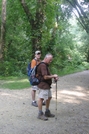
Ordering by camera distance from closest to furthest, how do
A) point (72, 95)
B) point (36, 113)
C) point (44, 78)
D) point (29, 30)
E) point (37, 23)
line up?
point (44, 78) → point (36, 113) → point (72, 95) → point (37, 23) → point (29, 30)

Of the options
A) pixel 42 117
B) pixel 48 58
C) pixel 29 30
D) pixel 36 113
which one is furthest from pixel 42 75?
pixel 29 30

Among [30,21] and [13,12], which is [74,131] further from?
[13,12]

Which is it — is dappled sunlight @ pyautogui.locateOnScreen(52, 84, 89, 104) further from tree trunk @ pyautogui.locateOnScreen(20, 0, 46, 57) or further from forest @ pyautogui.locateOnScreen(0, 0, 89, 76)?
forest @ pyautogui.locateOnScreen(0, 0, 89, 76)

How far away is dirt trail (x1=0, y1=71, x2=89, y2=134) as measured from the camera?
5858 millimetres

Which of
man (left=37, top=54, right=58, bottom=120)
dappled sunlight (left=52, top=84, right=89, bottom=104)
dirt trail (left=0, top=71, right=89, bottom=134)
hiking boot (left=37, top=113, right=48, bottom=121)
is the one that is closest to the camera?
dirt trail (left=0, top=71, right=89, bottom=134)

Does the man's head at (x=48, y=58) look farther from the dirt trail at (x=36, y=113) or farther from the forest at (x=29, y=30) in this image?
the forest at (x=29, y=30)

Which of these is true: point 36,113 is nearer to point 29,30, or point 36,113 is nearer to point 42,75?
point 42,75

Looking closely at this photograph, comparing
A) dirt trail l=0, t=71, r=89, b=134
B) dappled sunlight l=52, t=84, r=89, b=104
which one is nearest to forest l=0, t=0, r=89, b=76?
dappled sunlight l=52, t=84, r=89, b=104

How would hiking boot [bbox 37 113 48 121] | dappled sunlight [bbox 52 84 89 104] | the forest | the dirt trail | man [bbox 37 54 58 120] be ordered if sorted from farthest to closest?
1. the forest
2. dappled sunlight [bbox 52 84 89 104]
3. hiking boot [bbox 37 113 48 121]
4. man [bbox 37 54 58 120]
5. the dirt trail

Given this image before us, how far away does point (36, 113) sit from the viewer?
7.41 m

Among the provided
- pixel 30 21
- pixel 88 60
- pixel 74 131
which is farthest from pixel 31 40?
pixel 88 60

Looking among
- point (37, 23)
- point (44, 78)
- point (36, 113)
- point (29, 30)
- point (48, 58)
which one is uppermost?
point (37, 23)

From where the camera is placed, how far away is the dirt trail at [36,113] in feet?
19.2

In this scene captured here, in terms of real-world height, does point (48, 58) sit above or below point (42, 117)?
above
